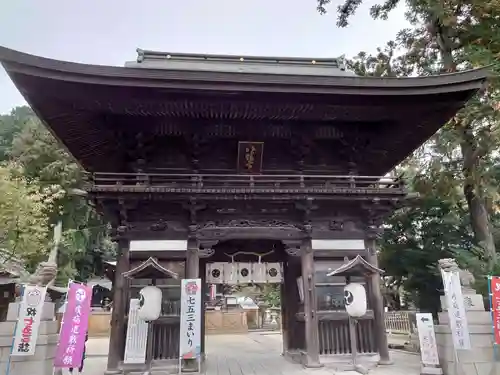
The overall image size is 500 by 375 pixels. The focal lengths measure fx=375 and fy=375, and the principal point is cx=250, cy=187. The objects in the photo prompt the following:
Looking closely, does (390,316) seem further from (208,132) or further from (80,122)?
(80,122)

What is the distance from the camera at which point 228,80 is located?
7445mm

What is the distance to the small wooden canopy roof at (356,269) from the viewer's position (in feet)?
26.7

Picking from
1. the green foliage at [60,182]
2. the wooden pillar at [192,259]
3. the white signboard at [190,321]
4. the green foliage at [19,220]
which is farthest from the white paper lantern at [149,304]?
the green foliage at [60,182]

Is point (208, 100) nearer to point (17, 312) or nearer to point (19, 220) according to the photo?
point (17, 312)

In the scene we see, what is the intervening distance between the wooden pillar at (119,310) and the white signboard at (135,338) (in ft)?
0.48

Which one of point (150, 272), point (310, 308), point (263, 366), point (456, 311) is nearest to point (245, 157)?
point (150, 272)

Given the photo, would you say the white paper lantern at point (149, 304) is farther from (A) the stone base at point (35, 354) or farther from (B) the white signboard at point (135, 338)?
(A) the stone base at point (35, 354)

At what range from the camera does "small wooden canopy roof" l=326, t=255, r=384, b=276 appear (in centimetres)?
813

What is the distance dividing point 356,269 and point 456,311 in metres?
2.16

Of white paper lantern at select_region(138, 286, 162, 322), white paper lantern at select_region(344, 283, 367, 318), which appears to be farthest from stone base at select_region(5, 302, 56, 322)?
white paper lantern at select_region(344, 283, 367, 318)

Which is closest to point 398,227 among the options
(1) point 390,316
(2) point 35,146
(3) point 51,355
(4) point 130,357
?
(1) point 390,316

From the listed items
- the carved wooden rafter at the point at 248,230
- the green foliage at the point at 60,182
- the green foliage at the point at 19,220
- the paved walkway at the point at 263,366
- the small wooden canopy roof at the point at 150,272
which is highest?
the green foliage at the point at 60,182

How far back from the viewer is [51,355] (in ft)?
21.9

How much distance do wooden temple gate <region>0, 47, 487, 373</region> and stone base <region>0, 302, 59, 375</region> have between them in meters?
1.51
